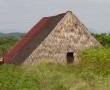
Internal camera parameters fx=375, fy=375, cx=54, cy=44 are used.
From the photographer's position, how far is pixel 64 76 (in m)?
16.4

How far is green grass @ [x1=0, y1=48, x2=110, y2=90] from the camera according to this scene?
14.4 metres

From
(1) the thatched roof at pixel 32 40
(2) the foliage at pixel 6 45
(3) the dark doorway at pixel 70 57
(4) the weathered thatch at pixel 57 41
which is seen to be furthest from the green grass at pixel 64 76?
(2) the foliage at pixel 6 45

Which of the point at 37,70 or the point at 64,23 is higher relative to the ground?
the point at 64,23

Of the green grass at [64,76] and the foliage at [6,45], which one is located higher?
the foliage at [6,45]

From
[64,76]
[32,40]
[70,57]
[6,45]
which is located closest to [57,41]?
[70,57]

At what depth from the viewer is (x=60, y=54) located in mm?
23453

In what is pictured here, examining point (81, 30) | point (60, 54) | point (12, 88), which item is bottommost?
point (12, 88)

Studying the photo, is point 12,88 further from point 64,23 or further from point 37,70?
point 64,23

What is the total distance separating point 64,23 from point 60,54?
196 centimetres

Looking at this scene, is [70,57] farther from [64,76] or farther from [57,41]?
[64,76]

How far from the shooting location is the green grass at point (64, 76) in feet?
47.2

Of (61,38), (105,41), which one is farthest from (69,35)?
(105,41)

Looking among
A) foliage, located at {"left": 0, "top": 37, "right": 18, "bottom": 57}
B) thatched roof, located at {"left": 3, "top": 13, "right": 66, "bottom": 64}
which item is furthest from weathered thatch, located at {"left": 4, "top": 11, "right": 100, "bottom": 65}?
foliage, located at {"left": 0, "top": 37, "right": 18, "bottom": 57}

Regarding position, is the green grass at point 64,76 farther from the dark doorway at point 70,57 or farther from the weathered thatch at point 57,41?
the dark doorway at point 70,57
